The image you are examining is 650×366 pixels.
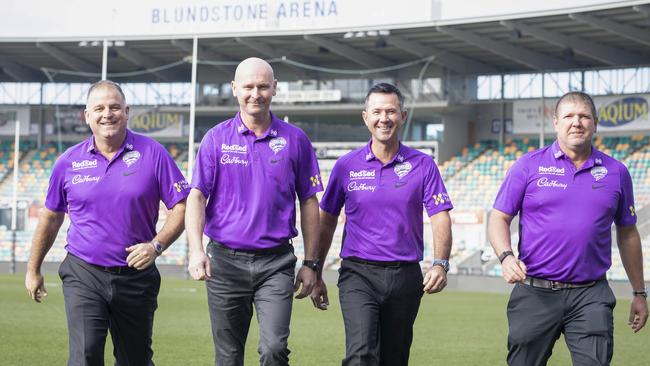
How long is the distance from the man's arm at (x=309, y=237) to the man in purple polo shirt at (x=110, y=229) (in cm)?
87

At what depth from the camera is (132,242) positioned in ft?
25.3

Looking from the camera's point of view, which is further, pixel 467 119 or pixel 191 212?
pixel 467 119

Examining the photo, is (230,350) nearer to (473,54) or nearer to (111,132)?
(111,132)

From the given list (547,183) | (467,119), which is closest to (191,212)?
(547,183)

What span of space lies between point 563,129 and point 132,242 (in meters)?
3.10

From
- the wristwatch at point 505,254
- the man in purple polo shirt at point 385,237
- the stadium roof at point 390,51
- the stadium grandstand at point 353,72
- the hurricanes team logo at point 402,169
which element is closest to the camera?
the wristwatch at point 505,254

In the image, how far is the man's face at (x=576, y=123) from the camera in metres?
7.53

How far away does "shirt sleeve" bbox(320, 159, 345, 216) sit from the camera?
27.5 feet

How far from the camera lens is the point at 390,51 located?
45062 mm

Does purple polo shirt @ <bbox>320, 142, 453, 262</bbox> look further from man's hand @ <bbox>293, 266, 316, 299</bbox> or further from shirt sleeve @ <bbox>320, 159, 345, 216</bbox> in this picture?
man's hand @ <bbox>293, 266, 316, 299</bbox>

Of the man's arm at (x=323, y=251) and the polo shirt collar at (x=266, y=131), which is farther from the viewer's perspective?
the man's arm at (x=323, y=251)

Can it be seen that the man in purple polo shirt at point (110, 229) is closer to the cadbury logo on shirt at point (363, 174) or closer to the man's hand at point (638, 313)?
the cadbury logo on shirt at point (363, 174)

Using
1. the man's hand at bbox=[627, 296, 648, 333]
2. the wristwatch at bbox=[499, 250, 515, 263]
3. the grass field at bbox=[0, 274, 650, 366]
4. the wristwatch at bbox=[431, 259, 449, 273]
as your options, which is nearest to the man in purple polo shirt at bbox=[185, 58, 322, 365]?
the wristwatch at bbox=[431, 259, 449, 273]

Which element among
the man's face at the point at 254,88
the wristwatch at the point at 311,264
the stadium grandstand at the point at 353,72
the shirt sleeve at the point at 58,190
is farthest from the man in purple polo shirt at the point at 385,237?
the stadium grandstand at the point at 353,72
